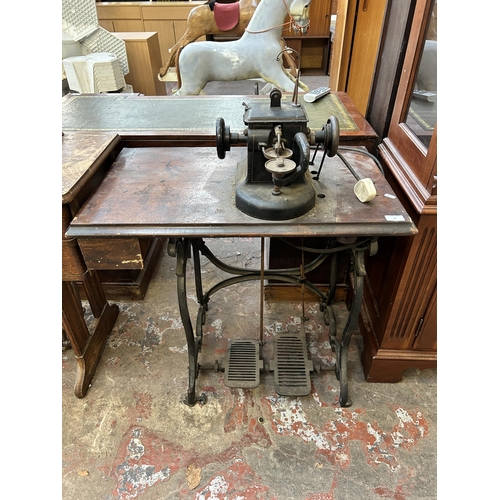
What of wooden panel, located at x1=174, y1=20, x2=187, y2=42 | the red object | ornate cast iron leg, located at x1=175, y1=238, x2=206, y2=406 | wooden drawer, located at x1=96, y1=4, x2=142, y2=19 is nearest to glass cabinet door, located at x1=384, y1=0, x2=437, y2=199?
ornate cast iron leg, located at x1=175, y1=238, x2=206, y2=406

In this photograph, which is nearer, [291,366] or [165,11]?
[291,366]

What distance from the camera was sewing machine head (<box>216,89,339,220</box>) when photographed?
1186mm

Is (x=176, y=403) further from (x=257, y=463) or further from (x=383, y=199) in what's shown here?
(x=383, y=199)

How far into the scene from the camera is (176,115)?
204cm

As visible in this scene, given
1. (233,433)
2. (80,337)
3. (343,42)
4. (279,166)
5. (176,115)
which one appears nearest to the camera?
(279,166)

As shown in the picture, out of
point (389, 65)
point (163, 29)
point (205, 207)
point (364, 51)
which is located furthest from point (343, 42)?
point (163, 29)

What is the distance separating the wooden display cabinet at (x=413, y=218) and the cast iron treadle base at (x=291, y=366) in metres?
0.31

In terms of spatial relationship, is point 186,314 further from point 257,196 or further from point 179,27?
point 179,27

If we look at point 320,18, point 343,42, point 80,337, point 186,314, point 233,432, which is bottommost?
point 233,432

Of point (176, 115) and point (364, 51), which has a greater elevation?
point (364, 51)

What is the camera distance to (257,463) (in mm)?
1503

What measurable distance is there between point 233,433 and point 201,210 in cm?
101

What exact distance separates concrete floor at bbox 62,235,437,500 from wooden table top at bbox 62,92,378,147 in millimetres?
1086

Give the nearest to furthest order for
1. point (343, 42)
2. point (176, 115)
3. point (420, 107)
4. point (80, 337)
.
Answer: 1. point (420, 107)
2. point (80, 337)
3. point (176, 115)
4. point (343, 42)
